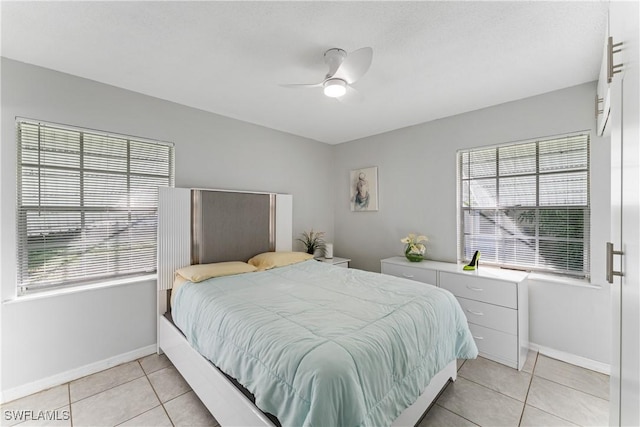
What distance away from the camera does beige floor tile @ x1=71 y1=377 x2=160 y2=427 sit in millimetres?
1916

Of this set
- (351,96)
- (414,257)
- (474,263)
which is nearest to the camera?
(351,96)

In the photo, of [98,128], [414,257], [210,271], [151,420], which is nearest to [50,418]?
[151,420]

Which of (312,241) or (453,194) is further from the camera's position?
(312,241)

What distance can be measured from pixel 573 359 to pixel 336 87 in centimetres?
332

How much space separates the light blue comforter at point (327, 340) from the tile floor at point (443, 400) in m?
0.38

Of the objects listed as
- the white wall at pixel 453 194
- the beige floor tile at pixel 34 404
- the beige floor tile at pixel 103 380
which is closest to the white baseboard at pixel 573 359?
the white wall at pixel 453 194

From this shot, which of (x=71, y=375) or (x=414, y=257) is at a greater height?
(x=414, y=257)

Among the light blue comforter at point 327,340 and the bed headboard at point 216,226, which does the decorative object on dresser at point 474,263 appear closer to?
the light blue comforter at point 327,340

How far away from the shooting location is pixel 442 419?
1.90 m

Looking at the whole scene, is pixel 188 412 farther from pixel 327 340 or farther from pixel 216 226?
pixel 216 226

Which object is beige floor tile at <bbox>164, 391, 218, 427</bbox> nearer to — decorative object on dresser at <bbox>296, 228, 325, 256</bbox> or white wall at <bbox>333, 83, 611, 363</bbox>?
decorative object on dresser at <bbox>296, 228, 325, 256</bbox>

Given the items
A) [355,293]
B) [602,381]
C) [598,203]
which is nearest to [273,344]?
[355,293]

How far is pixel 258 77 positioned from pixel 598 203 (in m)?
3.30

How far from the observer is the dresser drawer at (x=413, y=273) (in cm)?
314
